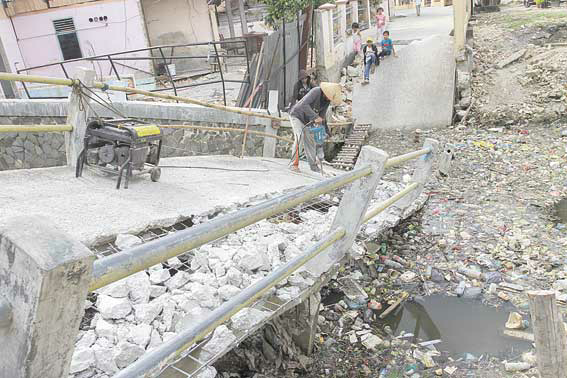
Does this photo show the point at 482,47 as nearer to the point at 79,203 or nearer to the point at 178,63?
the point at 178,63

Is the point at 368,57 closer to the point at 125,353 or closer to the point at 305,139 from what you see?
the point at 305,139

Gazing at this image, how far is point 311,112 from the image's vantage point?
6.52m

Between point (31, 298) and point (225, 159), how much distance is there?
18.8 ft

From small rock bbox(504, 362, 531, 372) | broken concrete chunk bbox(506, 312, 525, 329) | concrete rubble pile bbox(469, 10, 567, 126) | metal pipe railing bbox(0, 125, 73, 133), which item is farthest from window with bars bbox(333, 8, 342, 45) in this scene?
small rock bbox(504, 362, 531, 372)

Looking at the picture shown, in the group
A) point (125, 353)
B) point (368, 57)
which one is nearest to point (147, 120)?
point (125, 353)

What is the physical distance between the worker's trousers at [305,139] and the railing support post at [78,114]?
324cm

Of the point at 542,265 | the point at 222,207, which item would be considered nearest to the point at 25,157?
the point at 222,207

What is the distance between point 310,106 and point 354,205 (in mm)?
4271

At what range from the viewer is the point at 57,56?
12812mm

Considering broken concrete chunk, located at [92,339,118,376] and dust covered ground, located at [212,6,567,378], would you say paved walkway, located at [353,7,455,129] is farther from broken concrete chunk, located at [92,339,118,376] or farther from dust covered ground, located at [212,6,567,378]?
broken concrete chunk, located at [92,339,118,376]

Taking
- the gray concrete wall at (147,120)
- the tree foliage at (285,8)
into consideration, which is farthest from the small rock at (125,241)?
the tree foliage at (285,8)

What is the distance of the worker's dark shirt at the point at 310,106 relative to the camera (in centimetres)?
654

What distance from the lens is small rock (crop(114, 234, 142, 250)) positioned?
2900mm

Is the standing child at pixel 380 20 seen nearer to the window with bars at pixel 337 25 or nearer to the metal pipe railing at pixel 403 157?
the window with bars at pixel 337 25
